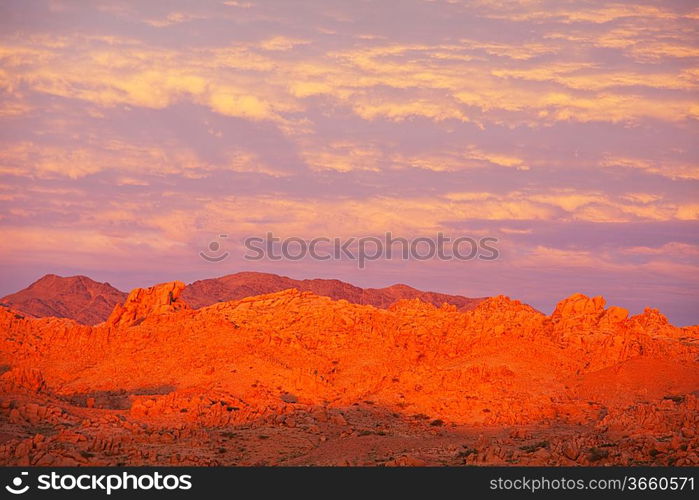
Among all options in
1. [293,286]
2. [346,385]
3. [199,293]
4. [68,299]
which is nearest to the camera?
[346,385]

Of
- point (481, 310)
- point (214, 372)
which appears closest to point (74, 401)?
point (214, 372)

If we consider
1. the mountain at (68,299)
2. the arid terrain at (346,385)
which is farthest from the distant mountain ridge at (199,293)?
the arid terrain at (346,385)

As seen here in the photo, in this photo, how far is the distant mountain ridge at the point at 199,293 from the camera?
105 m

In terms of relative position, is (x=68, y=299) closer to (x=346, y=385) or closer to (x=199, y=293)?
(x=199, y=293)

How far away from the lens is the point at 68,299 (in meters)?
110

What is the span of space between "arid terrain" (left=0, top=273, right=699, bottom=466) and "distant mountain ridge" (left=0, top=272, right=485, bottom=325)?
46172 millimetres

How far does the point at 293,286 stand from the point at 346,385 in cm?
6528
